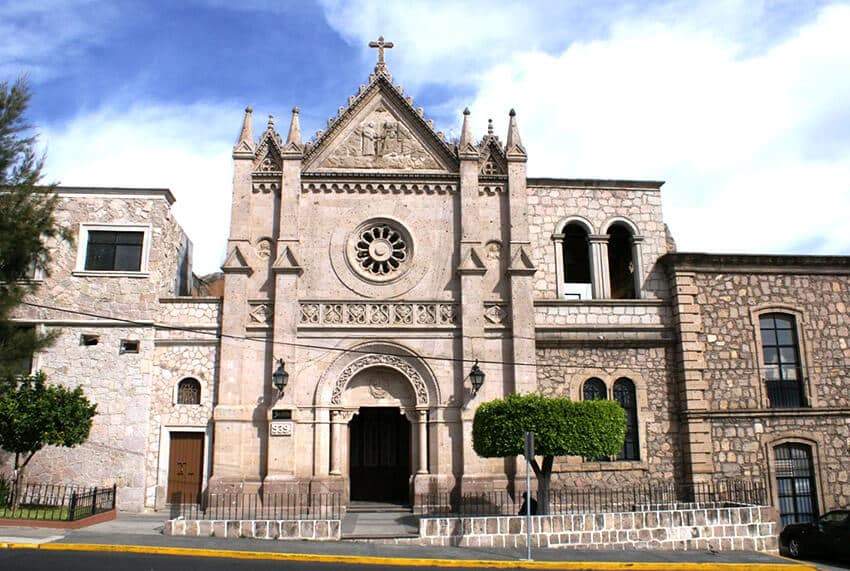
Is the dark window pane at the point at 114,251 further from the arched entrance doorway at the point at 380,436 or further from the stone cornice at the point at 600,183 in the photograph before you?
the stone cornice at the point at 600,183

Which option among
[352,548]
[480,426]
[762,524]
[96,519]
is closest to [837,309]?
[762,524]

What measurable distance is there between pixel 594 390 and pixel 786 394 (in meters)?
6.23

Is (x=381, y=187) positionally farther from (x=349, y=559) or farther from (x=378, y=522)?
(x=349, y=559)

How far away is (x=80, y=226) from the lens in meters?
22.4

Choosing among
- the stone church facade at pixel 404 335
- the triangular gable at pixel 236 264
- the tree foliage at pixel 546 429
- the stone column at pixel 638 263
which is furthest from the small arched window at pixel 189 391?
the stone column at pixel 638 263

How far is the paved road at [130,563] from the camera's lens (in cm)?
1253

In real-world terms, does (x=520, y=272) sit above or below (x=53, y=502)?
above

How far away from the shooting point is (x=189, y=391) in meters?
21.6

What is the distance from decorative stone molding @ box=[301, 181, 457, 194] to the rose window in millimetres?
A: 1144

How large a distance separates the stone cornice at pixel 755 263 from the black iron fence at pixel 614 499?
660 cm

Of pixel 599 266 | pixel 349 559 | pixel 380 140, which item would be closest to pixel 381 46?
pixel 380 140

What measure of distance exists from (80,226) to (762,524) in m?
21.2

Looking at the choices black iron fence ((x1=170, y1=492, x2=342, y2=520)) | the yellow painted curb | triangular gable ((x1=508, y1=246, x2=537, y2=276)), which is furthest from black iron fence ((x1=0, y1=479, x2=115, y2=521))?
triangular gable ((x1=508, y1=246, x2=537, y2=276))

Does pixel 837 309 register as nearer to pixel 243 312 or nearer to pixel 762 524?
pixel 762 524
